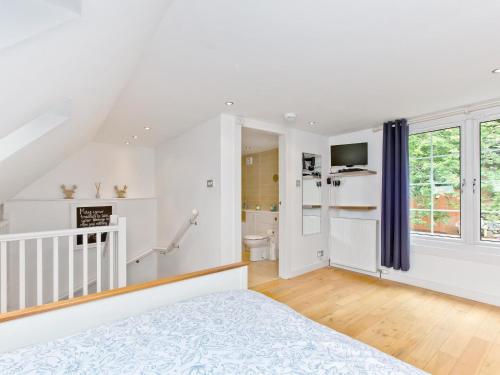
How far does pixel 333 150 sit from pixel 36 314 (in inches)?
160

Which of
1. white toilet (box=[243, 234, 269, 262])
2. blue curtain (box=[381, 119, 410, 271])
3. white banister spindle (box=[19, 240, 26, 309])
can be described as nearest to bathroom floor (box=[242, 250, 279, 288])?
white toilet (box=[243, 234, 269, 262])

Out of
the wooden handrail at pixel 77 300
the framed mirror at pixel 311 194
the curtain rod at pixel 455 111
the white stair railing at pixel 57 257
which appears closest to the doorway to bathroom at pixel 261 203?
the framed mirror at pixel 311 194

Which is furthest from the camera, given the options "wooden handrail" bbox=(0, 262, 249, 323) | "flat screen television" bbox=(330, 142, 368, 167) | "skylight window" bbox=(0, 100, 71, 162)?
"flat screen television" bbox=(330, 142, 368, 167)

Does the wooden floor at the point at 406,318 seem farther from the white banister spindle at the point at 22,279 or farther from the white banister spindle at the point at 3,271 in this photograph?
the white banister spindle at the point at 3,271

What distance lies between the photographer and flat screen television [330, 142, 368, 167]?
391cm

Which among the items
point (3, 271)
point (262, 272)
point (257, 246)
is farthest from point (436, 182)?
point (3, 271)

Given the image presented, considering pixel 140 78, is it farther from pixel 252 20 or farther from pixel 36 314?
pixel 36 314

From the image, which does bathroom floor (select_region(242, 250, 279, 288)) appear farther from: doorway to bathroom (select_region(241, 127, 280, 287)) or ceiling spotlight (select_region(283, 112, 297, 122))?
ceiling spotlight (select_region(283, 112, 297, 122))

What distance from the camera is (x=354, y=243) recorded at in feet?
13.1

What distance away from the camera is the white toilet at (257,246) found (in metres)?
4.77

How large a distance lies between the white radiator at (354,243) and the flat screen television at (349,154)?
35.7 inches

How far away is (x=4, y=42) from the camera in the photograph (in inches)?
33.9

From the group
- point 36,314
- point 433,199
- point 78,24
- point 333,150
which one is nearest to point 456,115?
point 433,199

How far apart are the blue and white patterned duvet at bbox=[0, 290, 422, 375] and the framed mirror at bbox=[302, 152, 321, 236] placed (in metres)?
Result: 2.89
